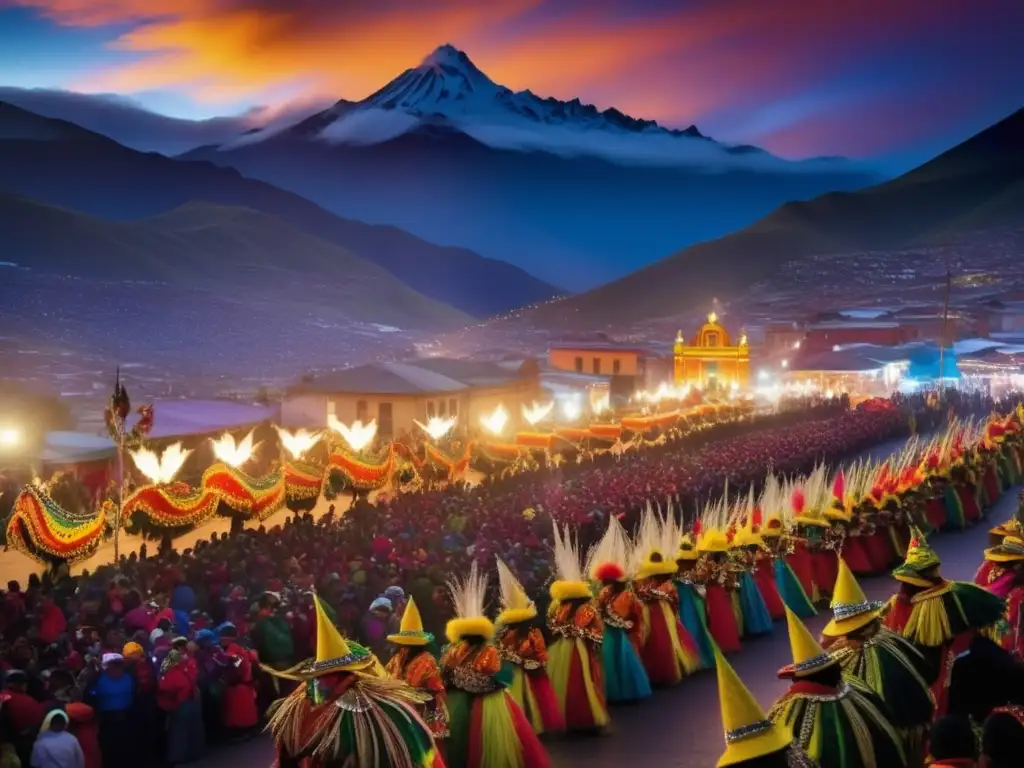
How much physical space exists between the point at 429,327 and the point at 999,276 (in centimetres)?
6125

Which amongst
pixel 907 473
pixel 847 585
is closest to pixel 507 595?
pixel 847 585

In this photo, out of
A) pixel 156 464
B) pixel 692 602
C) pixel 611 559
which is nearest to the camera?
pixel 611 559

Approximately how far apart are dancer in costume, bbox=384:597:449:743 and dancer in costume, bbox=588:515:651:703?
10.9ft

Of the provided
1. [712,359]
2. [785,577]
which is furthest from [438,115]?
[785,577]

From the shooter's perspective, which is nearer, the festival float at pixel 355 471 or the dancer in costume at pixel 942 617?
the dancer in costume at pixel 942 617

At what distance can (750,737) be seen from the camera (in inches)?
180

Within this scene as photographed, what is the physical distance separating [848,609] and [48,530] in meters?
11.7

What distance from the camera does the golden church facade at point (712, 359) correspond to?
6008 cm

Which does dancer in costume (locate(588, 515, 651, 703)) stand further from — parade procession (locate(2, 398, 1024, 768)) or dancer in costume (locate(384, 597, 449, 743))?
dancer in costume (locate(384, 597, 449, 743))

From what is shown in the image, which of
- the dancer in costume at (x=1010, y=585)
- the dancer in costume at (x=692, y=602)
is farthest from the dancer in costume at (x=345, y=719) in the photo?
the dancer in costume at (x=692, y=602)

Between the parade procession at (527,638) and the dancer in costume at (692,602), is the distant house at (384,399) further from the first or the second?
the dancer in costume at (692,602)

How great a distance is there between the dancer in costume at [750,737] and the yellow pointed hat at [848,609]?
79.9 inches

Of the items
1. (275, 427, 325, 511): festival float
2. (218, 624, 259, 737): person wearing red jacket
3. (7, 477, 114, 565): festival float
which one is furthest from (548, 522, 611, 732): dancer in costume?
(275, 427, 325, 511): festival float

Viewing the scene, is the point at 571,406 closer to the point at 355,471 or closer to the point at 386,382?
the point at 386,382
